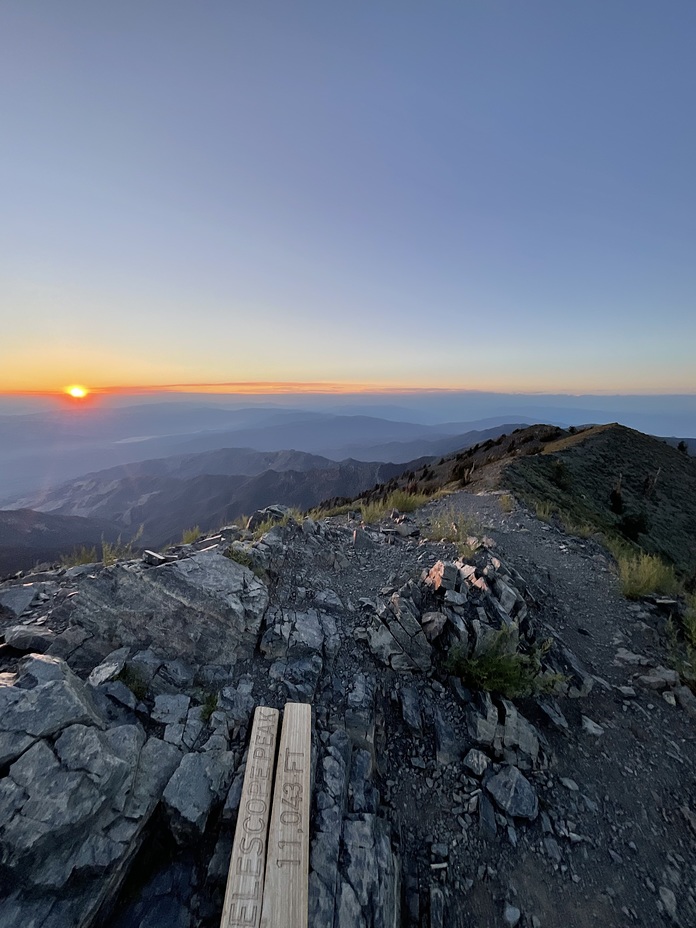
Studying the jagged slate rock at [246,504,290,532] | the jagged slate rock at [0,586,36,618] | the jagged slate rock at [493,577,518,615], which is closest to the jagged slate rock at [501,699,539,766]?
the jagged slate rock at [493,577,518,615]

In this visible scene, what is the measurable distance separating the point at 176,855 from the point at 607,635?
7812 mm

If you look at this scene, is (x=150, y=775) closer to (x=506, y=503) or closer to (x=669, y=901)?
(x=669, y=901)

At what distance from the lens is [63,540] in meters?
87.9

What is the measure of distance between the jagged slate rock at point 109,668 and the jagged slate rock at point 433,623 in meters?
4.55

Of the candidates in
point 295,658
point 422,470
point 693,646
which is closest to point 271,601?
point 295,658

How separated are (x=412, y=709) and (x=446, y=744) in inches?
23.1

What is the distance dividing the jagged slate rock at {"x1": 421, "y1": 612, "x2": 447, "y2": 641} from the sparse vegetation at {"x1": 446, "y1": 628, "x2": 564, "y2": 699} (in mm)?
374

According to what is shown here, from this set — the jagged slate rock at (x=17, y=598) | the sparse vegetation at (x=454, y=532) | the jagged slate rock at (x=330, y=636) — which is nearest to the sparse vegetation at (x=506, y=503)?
the sparse vegetation at (x=454, y=532)

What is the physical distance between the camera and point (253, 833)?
3.71 metres

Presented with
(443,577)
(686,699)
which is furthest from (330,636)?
(686,699)

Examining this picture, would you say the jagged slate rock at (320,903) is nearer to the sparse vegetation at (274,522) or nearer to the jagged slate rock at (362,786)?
the jagged slate rock at (362,786)

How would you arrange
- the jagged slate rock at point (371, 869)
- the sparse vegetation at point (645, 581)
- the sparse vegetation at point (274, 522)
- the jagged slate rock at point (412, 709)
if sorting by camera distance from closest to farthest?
1. the jagged slate rock at point (371, 869)
2. the jagged slate rock at point (412, 709)
3. the sparse vegetation at point (645, 581)
4. the sparse vegetation at point (274, 522)

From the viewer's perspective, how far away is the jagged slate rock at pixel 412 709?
526 centimetres

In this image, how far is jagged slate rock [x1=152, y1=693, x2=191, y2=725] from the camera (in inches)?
181
